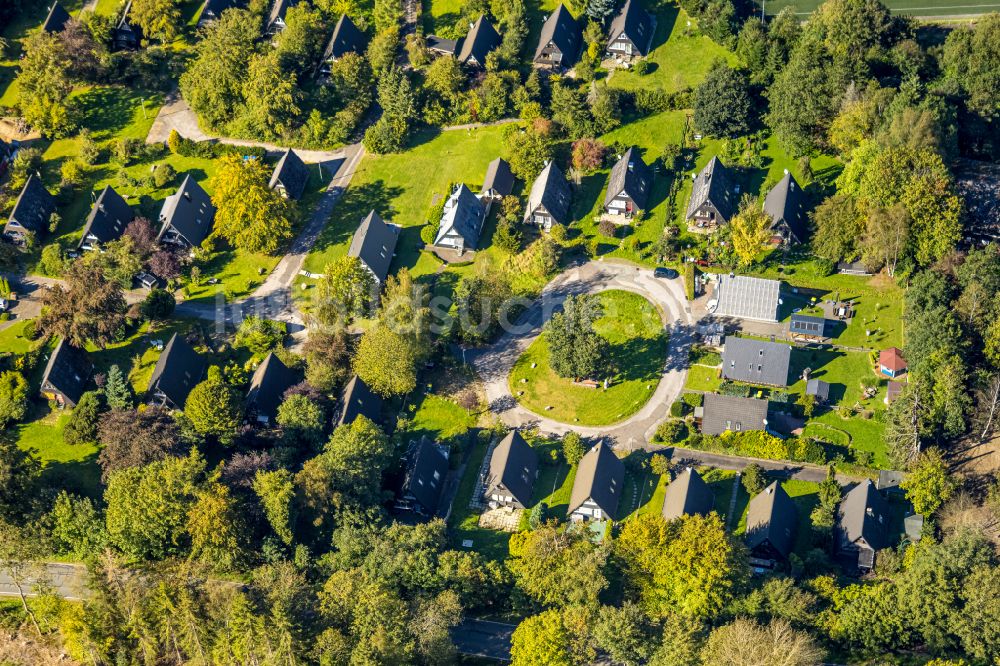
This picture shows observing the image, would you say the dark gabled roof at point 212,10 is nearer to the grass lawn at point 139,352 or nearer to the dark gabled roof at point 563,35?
the dark gabled roof at point 563,35

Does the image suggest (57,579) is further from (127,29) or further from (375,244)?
(127,29)

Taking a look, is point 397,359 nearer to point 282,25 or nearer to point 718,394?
point 718,394

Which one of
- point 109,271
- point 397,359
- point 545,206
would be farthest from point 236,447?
point 545,206

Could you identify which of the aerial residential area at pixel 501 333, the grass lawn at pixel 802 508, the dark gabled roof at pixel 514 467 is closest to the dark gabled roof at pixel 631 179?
the aerial residential area at pixel 501 333

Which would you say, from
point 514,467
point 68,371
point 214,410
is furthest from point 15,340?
point 514,467

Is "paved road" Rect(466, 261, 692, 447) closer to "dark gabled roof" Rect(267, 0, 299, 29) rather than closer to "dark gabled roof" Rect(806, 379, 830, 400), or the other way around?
"dark gabled roof" Rect(806, 379, 830, 400)

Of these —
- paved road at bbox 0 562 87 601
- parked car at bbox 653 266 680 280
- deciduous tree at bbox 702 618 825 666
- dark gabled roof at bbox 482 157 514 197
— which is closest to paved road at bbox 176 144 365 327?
dark gabled roof at bbox 482 157 514 197
